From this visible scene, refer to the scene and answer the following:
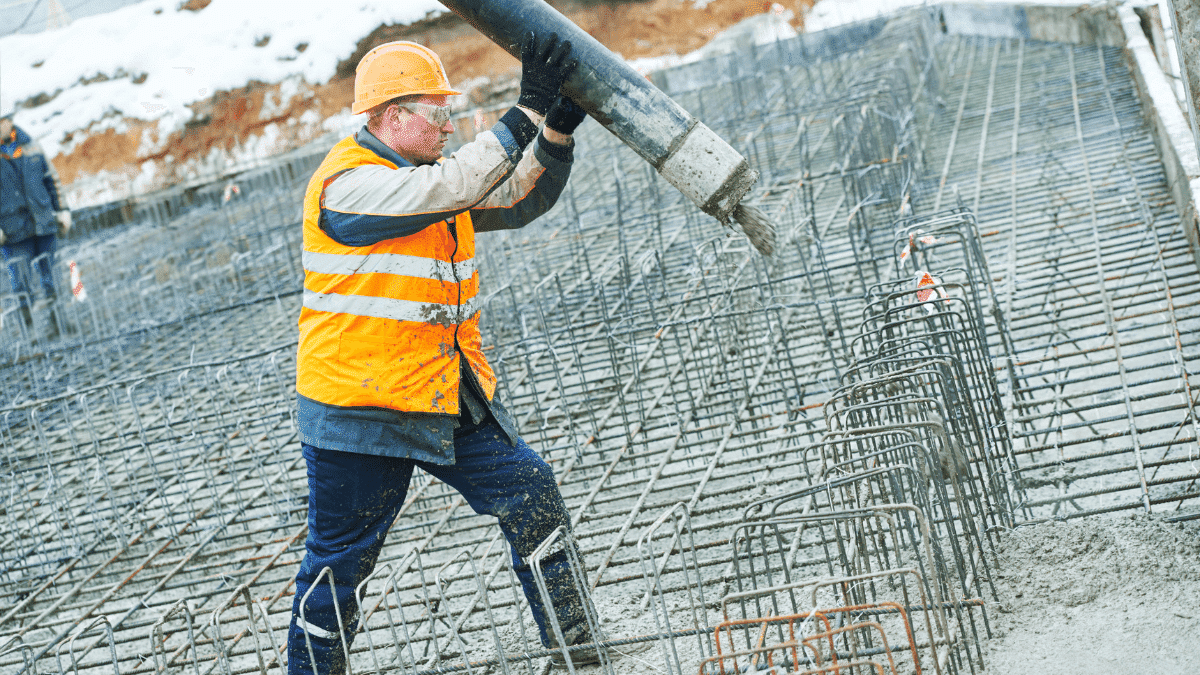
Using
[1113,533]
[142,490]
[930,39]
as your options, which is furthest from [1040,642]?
[930,39]

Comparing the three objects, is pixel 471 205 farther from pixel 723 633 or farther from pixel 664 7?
pixel 664 7

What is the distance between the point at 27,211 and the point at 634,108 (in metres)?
9.53

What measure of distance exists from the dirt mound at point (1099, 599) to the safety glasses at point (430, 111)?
85.5 inches

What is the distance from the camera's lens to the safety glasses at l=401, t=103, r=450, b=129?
11.3ft

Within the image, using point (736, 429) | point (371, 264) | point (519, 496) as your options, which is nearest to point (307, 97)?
point (736, 429)

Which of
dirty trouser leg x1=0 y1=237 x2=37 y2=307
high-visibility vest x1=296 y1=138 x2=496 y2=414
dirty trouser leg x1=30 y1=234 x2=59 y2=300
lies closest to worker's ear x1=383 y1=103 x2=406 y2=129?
high-visibility vest x1=296 y1=138 x2=496 y2=414

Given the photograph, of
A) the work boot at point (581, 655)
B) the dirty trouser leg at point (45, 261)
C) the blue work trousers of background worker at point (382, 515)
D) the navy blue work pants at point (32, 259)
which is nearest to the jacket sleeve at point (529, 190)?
the blue work trousers of background worker at point (382, 515)

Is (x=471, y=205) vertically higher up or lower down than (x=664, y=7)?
lower down

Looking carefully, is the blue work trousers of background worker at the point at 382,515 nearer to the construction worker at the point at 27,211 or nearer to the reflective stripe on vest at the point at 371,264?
the reflective stripe on vest at the point at 371,264

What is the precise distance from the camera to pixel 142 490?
6.82 meters

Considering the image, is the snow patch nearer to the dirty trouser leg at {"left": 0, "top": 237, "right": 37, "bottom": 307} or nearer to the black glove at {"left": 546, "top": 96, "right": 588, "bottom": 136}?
the dirty trouser leg at {"left": 0, "top": 237, "right": 37, "bottom": 307}

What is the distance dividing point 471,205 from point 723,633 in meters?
1.63

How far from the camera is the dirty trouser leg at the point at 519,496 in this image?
11.5 ft

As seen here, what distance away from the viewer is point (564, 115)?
3.34 metres
